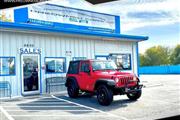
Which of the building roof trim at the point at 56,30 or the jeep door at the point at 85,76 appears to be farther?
the building roof trim at the point at 56,30

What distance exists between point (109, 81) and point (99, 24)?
48.7ft

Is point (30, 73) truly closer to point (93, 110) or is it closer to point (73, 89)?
point (73, 89)

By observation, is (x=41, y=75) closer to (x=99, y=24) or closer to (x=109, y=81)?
(x=109, y=81)

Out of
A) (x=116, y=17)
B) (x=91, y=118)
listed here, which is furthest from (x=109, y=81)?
(x=116, y=17)

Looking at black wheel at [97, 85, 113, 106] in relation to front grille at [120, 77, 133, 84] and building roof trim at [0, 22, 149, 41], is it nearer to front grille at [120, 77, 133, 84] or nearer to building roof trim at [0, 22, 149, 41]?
front grille at [120, 77, 133, 84]

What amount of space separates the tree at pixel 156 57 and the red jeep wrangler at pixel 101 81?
202ft

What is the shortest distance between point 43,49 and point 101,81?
5.26 m

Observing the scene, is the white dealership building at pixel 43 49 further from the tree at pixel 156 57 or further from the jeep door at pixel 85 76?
the tree at pixel 156 57

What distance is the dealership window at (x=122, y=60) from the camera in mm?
18531

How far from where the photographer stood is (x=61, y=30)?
15.1m

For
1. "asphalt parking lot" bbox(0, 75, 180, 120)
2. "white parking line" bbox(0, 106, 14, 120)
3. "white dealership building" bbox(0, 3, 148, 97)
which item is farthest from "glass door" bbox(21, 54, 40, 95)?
"white parking line" bbox(0, 106, 14, 120)

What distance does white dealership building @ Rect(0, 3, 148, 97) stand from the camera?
1354 cm

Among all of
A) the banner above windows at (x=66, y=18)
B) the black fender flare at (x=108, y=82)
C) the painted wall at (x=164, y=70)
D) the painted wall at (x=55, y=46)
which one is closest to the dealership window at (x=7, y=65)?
the painted wall at (x=55, y=46)

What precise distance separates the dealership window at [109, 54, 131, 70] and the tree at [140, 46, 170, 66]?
179ft
